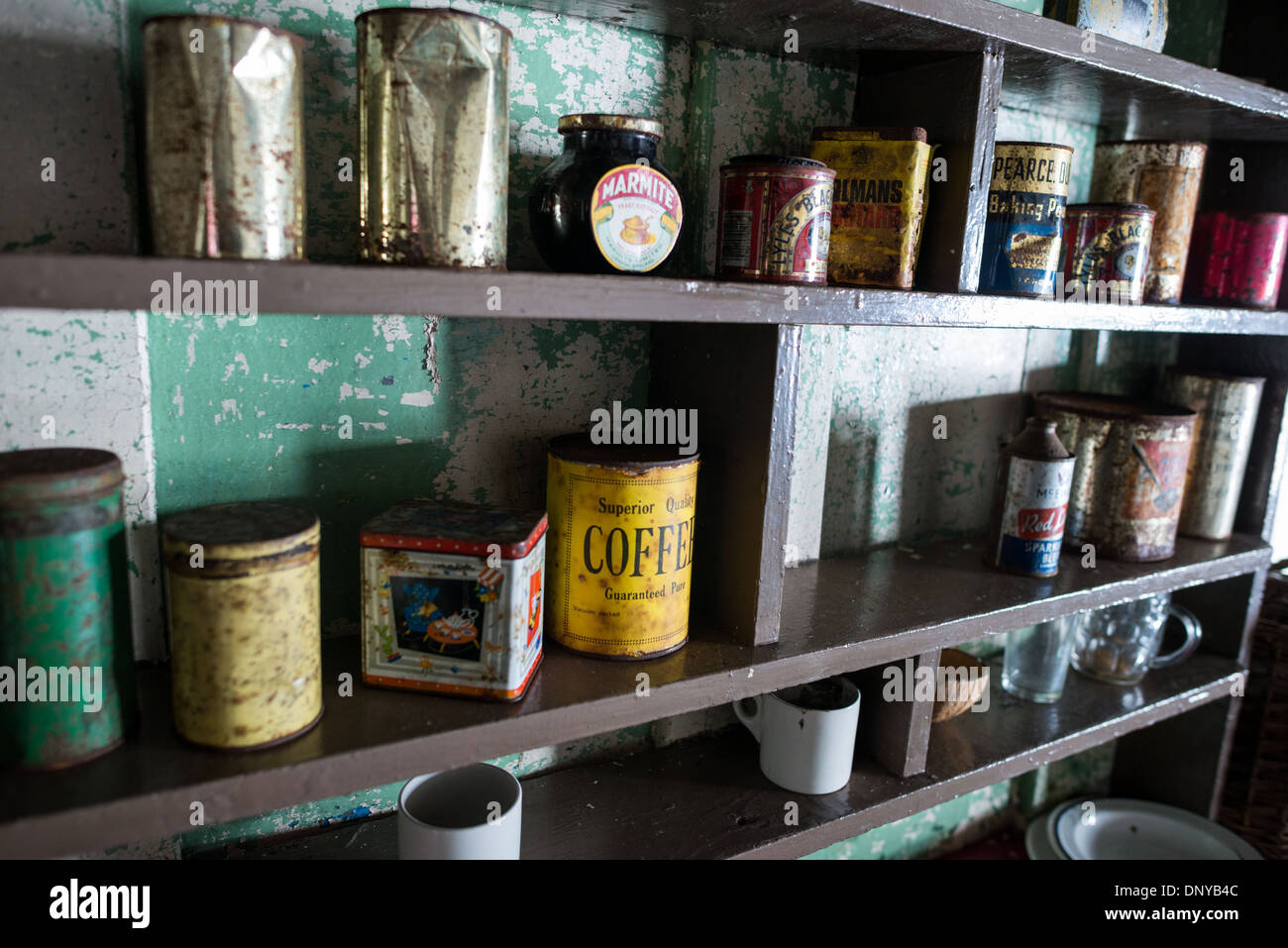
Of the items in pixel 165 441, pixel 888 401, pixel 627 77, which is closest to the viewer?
pixel 165 441

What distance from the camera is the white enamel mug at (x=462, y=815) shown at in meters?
0.98

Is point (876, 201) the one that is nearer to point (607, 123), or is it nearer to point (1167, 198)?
point (607, 123)

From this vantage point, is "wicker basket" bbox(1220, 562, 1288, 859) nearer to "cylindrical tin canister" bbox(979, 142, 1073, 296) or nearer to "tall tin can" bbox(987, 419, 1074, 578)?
"tall tin can" bbox(987, 419, 1074, 578)

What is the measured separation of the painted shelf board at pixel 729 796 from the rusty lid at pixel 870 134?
2.64 ft

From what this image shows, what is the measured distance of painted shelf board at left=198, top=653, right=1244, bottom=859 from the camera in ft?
3.84

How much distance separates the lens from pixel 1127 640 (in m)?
1.66

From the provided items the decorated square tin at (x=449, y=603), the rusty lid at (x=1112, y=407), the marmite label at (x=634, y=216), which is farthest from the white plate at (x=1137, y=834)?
the marmite label at (x=634, y=216)

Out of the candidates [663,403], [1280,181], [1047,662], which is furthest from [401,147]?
[1280,181]

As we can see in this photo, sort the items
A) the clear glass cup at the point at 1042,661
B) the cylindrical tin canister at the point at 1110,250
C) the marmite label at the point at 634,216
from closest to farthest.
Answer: the marmite label at the point at 634,216
the cylindrical tin canister at the point at 1110,250
the clear glass cup at the point at 1042,661

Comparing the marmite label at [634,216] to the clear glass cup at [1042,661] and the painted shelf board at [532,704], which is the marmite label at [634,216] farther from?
the clear glass cup at [1042,661]

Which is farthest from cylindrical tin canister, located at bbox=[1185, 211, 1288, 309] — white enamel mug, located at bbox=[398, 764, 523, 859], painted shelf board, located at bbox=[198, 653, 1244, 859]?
white enamel mug, located at bbox=[398, 764, 523, 859]

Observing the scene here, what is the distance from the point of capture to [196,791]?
0.78 meters

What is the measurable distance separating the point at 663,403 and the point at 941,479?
65cm
